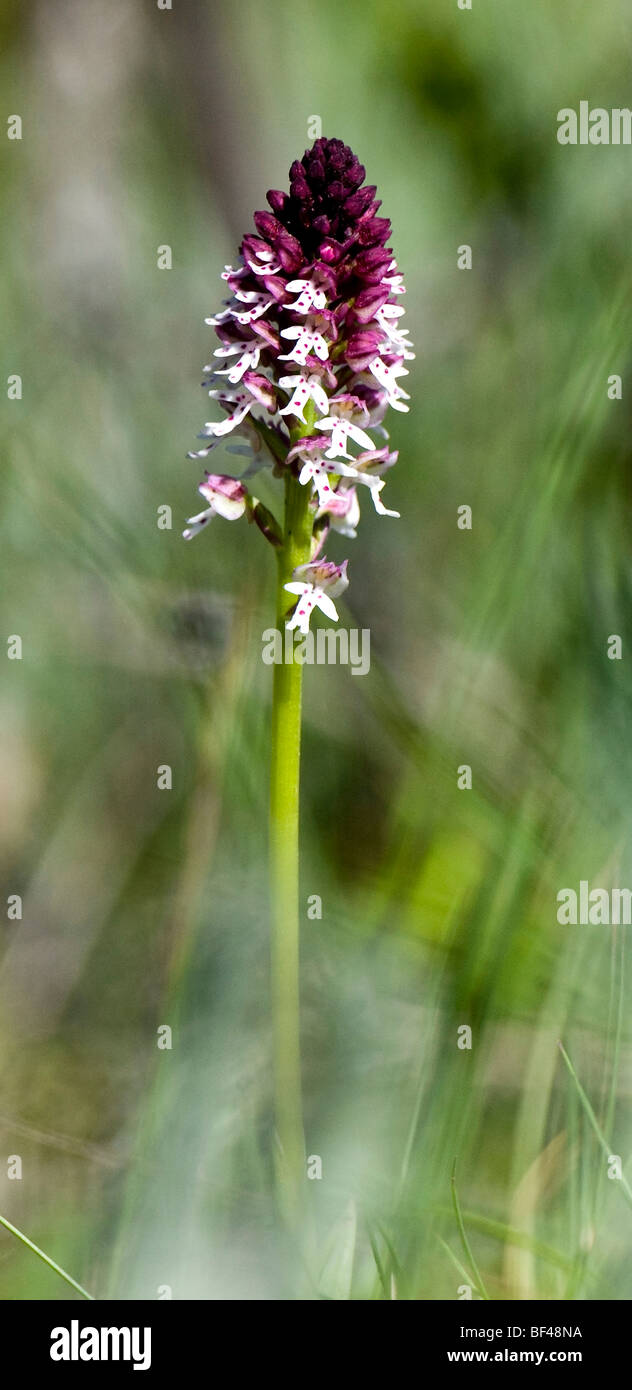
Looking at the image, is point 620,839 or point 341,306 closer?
point 341,306

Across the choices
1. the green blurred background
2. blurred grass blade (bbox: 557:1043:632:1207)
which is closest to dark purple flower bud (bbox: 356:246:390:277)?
the green blurred background

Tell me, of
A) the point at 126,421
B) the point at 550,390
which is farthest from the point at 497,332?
the point at 126,421

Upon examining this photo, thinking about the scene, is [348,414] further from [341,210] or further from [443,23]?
[443,23]

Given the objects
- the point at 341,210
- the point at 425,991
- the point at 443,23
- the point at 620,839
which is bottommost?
the point at 425,991

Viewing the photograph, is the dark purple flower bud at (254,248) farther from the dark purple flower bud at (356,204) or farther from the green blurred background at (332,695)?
the green blurred background at (332,695)

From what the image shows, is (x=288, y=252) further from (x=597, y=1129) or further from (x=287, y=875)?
(x=597, y=1129)

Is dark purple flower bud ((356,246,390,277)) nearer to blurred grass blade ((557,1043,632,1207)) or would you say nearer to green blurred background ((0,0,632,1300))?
green blurred background ((0,0,632,1300))
